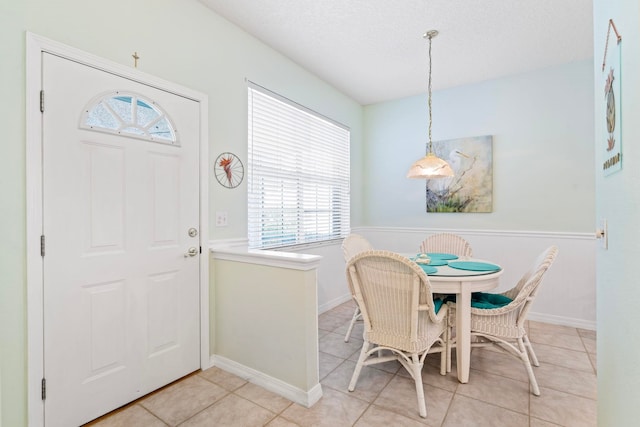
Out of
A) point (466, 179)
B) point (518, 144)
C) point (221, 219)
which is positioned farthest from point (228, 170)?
point (518, 144)

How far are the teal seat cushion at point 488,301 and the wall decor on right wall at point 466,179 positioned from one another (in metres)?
1.56

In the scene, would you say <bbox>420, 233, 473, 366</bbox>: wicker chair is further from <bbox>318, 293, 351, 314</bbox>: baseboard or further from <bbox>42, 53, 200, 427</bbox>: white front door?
<bbox>42, 53, 200, 427</bbox>: white front door

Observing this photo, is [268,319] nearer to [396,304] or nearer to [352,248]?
[396,304]

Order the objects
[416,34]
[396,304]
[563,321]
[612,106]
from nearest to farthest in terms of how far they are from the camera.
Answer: [612,106] → [396,304] → [416,34] → [563,321]

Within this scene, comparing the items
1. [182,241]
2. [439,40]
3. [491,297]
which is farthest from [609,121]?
[182,241]

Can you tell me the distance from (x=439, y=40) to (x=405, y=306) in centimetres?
249

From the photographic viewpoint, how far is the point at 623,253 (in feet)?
2.97

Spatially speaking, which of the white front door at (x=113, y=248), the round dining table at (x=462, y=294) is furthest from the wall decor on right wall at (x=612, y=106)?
the white front door at (x=113, y=248)

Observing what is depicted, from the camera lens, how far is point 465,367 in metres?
2.14

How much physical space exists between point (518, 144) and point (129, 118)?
12.8 ft

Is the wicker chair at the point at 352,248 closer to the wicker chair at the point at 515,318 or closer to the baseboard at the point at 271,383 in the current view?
the baseboard at the point at 271,383

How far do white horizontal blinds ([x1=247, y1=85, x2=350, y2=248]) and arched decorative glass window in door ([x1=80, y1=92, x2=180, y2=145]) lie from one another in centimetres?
83

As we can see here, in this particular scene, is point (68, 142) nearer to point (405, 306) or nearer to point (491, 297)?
point (405, 306)

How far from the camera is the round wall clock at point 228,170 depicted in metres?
2.48
